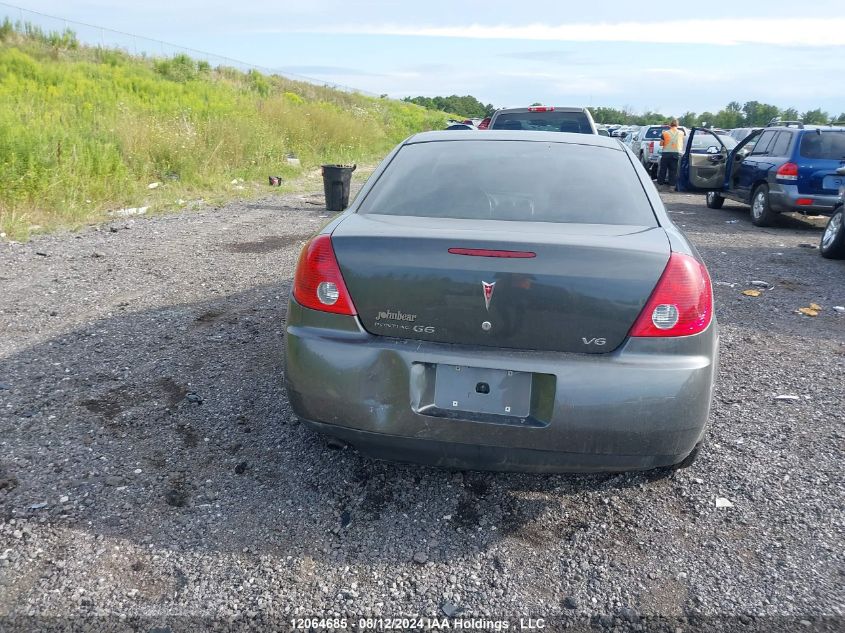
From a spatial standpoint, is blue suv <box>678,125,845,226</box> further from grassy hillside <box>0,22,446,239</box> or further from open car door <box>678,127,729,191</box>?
grassy hillside <box>0,22,446,239</box>

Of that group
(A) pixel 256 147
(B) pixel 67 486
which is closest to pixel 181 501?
(B) pixel 67 486

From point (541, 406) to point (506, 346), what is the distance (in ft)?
0.83

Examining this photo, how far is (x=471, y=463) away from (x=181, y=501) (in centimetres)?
127

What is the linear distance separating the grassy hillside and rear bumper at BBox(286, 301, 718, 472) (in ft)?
22.9

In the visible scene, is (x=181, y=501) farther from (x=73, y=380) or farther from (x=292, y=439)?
(x=73, y=380)

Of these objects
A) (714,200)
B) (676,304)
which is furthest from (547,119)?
(676,304)

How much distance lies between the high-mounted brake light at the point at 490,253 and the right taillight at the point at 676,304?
1.56ft

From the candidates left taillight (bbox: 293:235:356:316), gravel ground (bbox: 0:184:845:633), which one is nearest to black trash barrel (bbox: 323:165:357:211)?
gravel ground (bbox: 0:184:845:633)

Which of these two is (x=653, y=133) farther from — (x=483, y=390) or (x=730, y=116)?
(x=730, y=116)

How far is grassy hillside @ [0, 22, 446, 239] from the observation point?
29.7ft

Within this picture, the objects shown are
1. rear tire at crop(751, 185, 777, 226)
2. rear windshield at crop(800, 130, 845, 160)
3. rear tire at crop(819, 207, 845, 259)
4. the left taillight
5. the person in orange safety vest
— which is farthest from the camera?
the person in orange safety vest

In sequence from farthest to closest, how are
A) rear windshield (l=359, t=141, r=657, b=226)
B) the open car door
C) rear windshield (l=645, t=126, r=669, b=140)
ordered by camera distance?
rear windshield (l=645, t=126, r=669, b=140), the open car door, rear windshield (l=359, t=141, r=657, b=226)

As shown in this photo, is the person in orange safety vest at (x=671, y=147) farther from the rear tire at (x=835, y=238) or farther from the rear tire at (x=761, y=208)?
the rear tire at (x=835, y=238)

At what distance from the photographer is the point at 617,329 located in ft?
7.86
